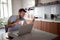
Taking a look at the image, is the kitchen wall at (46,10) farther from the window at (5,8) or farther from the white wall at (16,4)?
the window at (5,8)

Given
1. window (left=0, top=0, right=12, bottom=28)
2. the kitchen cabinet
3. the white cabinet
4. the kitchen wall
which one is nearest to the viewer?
the kitchen cabinet

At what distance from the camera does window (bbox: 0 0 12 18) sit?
636 cm

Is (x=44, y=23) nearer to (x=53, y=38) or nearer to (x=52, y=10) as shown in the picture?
(x=52, y=10)

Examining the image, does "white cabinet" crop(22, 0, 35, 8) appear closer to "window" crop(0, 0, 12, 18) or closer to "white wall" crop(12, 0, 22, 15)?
"white wall" crop(12, 0, 22, 15)

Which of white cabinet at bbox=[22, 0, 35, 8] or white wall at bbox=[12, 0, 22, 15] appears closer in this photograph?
white cabinet at bbox=[22, 0, 35, 8]

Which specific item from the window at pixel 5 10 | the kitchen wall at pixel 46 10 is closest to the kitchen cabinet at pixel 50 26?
the kitchen wall at pixel 46 10

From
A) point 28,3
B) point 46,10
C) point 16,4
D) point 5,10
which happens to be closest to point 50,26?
point 46,10

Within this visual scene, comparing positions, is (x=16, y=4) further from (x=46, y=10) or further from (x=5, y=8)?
(x=46, y=10)

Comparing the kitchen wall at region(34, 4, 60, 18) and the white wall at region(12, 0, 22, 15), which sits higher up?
the white wall at region(12, 0, 22, 15)

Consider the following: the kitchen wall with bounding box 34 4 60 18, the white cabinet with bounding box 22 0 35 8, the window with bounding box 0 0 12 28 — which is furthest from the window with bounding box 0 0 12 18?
the kitchen wall with bounding box 34 4 60 18

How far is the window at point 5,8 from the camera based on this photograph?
6363 mm

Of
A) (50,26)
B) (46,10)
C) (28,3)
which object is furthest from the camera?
(28,3)

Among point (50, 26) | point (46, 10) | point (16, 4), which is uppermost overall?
point (16, 4)

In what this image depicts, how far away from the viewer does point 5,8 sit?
21.2 ft
